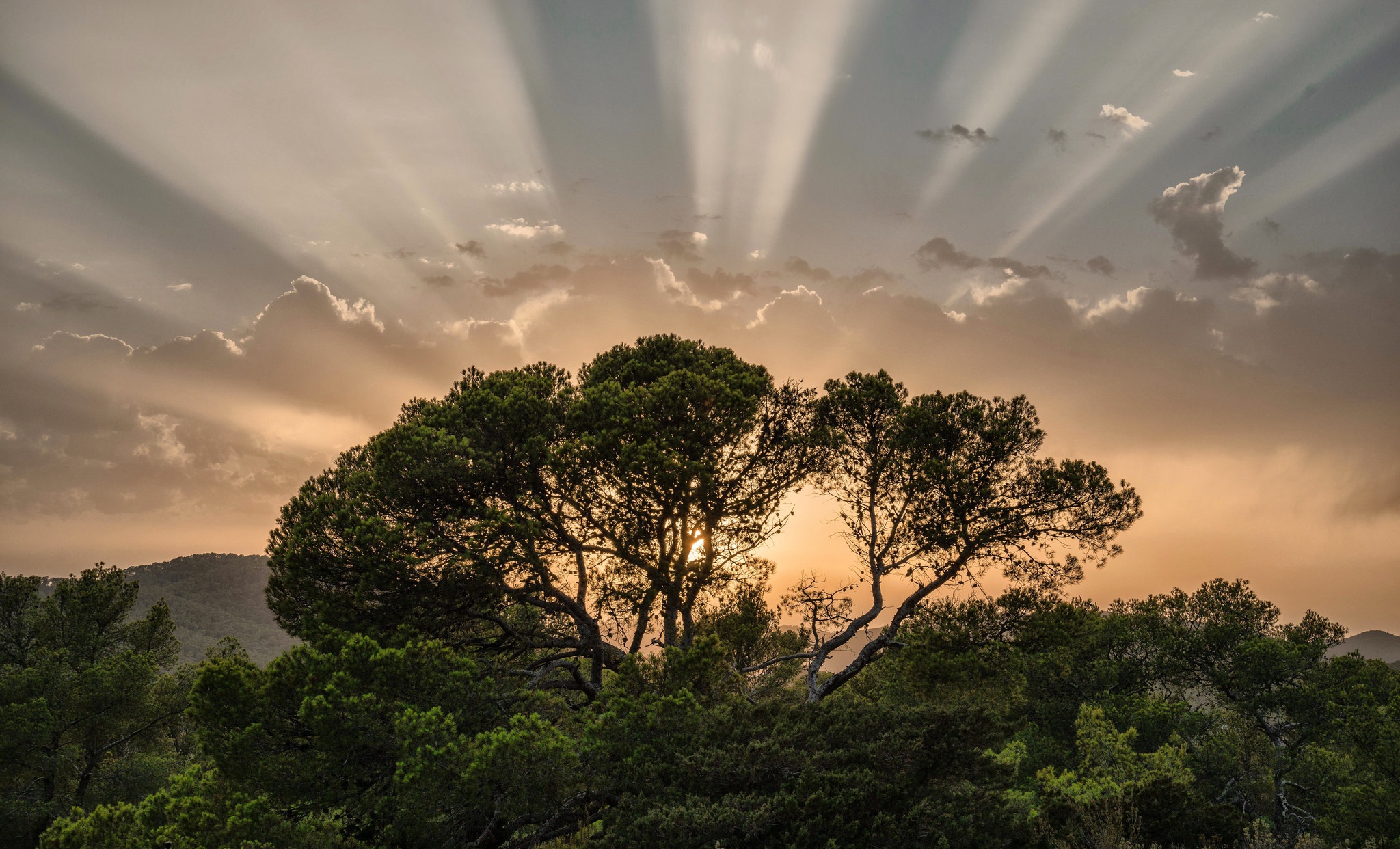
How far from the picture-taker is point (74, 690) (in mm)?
26250

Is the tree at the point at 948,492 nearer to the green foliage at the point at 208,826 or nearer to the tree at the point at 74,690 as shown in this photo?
the green foliage at the point at 208,826

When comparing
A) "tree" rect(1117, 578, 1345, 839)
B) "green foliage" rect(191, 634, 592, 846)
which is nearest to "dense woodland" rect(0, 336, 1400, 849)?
"green foliage" rect(191, 634, 592, 846)

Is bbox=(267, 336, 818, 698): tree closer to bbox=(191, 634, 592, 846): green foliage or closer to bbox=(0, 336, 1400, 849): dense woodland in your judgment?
bbox=(0, 336, 1400, 849): dense woodland

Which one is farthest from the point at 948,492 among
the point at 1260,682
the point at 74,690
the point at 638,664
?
the point at 74,690

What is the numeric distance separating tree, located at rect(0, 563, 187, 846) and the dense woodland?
0.17 metres

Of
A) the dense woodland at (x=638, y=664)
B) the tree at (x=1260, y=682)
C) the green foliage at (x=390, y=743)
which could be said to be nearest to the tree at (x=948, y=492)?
the dense woodland at (x=638, y=664)

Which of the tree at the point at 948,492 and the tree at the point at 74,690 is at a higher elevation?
the tree at the point at 948,492

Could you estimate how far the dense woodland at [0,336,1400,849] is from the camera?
13.0m

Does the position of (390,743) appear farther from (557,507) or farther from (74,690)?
(74,690)

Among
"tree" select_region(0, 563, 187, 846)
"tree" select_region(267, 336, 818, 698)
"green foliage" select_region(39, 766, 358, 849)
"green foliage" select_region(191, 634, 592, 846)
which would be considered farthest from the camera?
"tree" select_region(0, 563, 187, 846)

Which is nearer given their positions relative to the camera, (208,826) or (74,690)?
(208,826)

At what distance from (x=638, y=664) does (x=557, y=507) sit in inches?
217

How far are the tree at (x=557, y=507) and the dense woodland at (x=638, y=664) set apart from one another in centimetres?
9

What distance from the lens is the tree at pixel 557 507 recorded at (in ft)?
53.9
